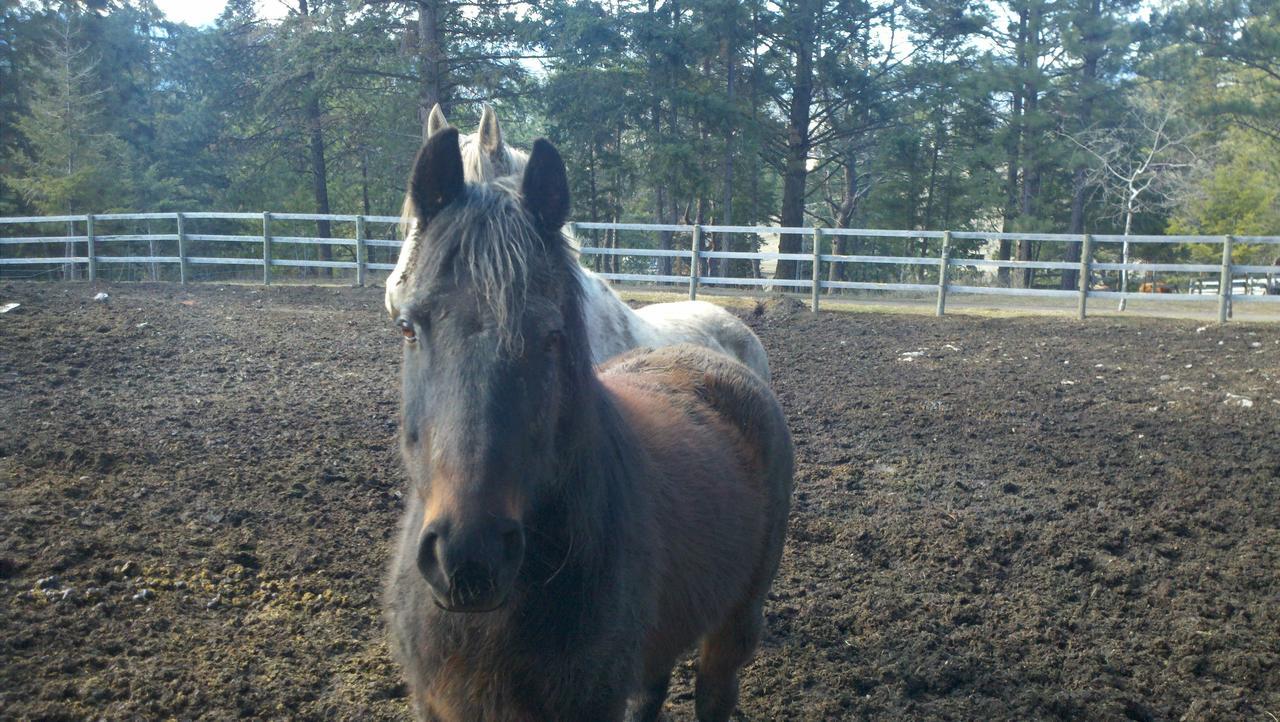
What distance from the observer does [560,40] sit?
2097cm

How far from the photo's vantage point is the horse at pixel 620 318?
3.58m

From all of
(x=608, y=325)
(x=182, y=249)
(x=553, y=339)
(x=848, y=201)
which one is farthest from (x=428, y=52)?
(x=553, y=339)

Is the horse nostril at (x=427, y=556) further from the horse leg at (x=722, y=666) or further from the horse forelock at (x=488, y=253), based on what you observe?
the horse leg at (x=722, y=666)

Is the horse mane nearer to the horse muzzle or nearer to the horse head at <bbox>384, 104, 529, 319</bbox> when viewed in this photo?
the horse head at <bbox>384, 104, 529, 319</bbox>

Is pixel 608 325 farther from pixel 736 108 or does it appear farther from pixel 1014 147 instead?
pixel 1014 147

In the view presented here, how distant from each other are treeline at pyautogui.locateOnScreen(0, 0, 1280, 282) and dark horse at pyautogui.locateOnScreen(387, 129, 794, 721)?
64.3 feet

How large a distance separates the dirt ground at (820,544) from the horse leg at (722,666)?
0.35 metres

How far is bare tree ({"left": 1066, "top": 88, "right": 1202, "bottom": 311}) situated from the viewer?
84.0 feet

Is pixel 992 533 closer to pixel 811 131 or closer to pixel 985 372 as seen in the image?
pixel 985 372

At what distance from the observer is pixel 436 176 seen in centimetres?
194

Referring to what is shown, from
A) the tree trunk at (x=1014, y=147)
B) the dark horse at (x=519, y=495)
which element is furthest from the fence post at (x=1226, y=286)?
the dark horse at (x=519, y=495)

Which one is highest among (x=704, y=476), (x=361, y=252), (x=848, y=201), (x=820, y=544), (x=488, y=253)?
(x=848, y=201)

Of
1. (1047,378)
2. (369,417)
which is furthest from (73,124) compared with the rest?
(1047,378)

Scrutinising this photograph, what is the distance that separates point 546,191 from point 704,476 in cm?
111
